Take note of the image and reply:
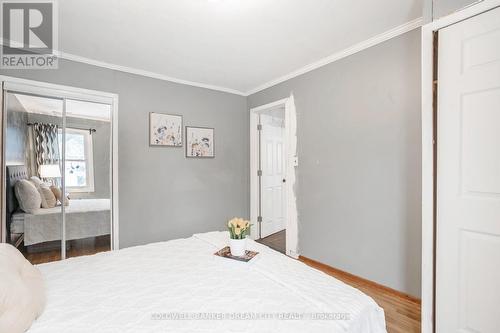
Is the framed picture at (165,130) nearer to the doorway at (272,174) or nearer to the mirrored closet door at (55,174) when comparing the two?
the mirrored closet door at (55,174)

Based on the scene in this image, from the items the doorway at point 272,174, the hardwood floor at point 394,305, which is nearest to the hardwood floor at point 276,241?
the doorway at point 272,174

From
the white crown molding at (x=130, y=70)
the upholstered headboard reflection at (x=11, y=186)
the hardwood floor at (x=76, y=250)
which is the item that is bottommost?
the hardwood floor at (x=76, y=250)

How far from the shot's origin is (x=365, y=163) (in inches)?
102

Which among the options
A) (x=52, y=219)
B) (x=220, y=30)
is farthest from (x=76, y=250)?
(x=220, y=30)

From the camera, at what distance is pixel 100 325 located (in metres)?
1.04

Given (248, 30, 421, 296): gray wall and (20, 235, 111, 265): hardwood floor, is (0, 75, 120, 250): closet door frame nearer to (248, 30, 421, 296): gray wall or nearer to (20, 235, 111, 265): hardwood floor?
(20, 235, 111, 265): hardwood floor

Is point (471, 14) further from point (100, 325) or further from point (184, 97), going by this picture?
point (184, 97)

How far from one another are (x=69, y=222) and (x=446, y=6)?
3927mm

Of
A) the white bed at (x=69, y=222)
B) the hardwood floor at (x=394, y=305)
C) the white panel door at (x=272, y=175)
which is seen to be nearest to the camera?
the hardwood floor at (x=394, y=305)

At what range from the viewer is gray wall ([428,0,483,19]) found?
1503 millimetres

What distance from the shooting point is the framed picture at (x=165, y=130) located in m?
3.38

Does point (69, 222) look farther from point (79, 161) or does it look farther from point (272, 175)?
point (272, 175)

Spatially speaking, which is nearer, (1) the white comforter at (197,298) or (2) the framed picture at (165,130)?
(1) the white comforter at (197,298)

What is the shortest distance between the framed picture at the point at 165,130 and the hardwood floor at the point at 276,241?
206 cm
